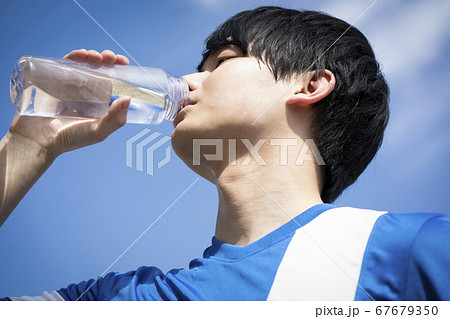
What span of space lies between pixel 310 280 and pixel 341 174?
22.3 inches

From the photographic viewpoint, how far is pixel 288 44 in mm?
1431

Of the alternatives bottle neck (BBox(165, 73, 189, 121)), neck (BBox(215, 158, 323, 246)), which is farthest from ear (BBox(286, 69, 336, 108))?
bottle neck (BBox(165, 73, 189, 121))

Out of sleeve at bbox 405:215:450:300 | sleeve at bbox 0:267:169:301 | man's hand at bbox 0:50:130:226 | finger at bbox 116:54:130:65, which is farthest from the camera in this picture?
finger at bbox 116:54:130:65

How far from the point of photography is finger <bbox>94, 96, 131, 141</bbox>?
123cm

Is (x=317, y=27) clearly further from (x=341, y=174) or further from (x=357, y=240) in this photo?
(x=357, y=240)

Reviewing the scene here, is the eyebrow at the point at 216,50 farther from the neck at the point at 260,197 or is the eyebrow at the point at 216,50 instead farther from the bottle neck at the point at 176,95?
the neck at the point at 260,197

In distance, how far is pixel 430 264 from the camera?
87 cm

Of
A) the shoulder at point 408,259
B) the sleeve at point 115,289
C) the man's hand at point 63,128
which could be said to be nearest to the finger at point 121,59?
the man's hand at point 63,128

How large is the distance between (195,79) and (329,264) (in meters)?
0.74

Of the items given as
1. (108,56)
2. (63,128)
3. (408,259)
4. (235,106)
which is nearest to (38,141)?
(63,128)

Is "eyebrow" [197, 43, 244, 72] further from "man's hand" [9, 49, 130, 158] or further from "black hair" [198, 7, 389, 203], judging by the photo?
"man's hand" [9, 49, 130, 158]

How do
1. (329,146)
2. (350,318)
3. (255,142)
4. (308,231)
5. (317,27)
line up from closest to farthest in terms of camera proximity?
(350,318)
(308,231)
(255,142)
(329,146)
(317,27)

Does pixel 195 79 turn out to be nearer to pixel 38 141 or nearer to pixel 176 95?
pixel 176 95

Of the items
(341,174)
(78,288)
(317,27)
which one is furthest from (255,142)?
(78,288)
